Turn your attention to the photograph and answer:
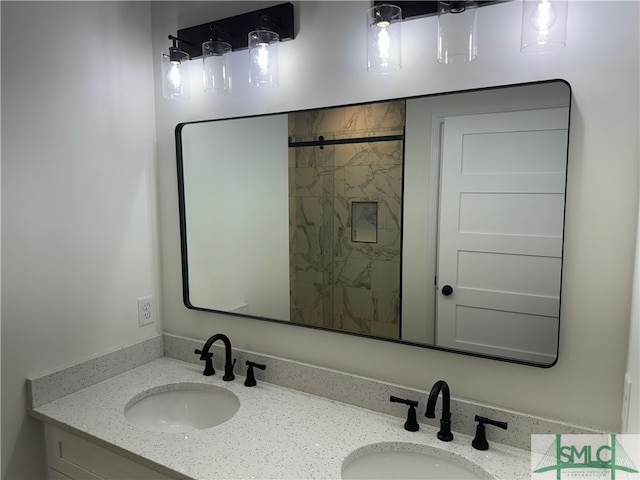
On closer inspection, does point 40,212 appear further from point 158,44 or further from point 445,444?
point 445,444

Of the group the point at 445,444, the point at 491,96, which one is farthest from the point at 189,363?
the point at 491,96

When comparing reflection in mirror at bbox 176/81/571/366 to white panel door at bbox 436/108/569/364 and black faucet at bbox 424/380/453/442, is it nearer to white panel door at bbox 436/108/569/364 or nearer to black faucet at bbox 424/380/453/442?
white panel door at bbox 436/108/569/364

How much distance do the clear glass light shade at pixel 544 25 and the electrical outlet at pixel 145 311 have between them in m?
1.65

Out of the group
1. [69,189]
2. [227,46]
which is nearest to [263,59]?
[227,46]

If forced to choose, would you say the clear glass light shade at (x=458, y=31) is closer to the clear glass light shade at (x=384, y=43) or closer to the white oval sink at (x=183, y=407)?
the clear glass light shade at (x=384, y=43)

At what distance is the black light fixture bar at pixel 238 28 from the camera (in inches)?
59.3

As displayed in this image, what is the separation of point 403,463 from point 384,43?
124 cm

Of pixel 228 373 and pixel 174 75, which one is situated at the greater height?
pixel 174 75

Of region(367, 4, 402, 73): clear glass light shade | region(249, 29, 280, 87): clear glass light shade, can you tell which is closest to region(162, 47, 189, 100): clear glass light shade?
region(249, 29, 280, 87): clear glass light shade

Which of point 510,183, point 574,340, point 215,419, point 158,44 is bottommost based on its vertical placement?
point 215,419

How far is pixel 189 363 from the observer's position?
1866mm

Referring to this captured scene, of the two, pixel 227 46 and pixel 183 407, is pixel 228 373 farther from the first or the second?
pixel 227 46

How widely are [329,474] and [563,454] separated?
0.64 meters

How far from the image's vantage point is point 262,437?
130 cm
